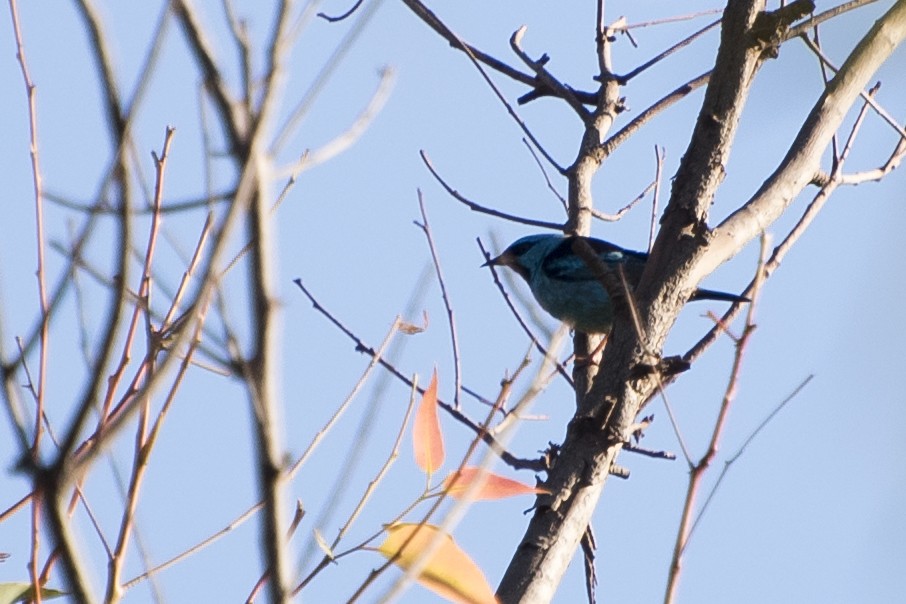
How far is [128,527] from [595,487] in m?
1.83

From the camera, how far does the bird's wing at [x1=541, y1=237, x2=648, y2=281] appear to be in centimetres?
707

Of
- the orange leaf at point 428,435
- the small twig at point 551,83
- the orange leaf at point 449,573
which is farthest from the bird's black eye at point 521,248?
the orange leaf at point 449,573

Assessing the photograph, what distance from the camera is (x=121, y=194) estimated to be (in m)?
1.40

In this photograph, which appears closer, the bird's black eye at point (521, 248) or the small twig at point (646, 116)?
the small twig at point (646, 116)

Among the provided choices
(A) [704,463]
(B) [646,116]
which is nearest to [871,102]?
(B) [646,116]

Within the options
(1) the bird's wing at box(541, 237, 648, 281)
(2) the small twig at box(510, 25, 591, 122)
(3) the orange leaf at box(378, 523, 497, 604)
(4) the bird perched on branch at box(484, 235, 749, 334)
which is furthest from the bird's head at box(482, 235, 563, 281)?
(3) the orange leaf at box(378, 523, 497, 604)

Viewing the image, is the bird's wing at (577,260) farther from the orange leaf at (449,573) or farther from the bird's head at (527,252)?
the orange leaf at (449,573)

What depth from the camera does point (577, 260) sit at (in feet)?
24.3

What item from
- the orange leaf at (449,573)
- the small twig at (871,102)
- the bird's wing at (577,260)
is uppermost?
the bird's wing at (577,260)

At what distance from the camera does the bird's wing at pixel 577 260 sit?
7074 millimetres

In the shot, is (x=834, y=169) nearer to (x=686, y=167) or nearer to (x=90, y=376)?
(x=686, y=167)

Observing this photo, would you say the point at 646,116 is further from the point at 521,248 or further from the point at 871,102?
the point at 521,248

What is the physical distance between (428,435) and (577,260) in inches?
185

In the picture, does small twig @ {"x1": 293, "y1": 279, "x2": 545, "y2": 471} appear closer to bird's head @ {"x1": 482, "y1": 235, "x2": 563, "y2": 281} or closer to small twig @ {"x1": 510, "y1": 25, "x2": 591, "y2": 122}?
small twig @ {"x1": 510, "y1": 25, "x2": 591, "y2": 122}
